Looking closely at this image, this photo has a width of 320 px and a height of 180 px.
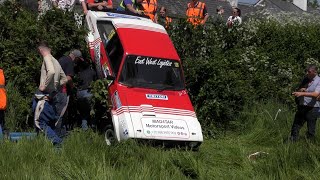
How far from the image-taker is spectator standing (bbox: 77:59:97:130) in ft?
38.0

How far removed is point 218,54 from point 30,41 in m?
4.64

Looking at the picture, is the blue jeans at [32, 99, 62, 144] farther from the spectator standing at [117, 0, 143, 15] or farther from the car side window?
the spectator standing at [117, 0, 143, 15]

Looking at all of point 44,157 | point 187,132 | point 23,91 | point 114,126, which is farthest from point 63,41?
point 44,157

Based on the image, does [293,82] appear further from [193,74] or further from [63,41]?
[63,41]

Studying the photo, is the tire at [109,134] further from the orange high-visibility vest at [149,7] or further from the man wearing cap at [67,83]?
the orange high-visibility vest at [149,7]

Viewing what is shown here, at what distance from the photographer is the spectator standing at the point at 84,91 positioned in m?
11.6

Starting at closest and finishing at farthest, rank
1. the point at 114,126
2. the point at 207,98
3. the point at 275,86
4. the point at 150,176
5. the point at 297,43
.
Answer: the point at 150,176 → the point at 114,126 → the point at 207,98 → the point at 275,86 → the point at 297,43

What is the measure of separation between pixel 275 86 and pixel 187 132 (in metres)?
5.30

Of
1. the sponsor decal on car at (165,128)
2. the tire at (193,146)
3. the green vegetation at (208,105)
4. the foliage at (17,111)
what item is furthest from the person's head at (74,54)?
the tire at (193,146)

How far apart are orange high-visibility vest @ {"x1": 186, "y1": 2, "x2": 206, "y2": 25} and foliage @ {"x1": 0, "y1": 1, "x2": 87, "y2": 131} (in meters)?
3.21

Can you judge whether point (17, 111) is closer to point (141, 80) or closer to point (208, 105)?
point (141, 80)

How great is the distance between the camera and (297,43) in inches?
635

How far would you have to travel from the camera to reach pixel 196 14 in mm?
14977

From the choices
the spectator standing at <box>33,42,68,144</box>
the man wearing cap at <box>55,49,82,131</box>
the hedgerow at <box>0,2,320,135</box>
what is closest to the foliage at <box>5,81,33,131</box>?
the hedgerow at <box>0,2,320,135</box>
